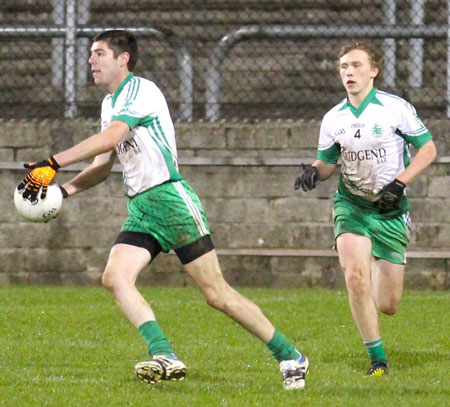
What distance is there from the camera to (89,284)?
12.0m

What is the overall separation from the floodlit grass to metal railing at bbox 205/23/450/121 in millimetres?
2253

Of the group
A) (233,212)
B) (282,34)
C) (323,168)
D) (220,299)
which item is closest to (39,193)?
(220,299)

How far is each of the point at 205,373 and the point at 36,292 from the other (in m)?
4.72

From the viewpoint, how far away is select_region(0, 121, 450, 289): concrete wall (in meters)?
11.8

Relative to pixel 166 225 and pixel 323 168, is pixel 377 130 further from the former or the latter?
pixel 166 225

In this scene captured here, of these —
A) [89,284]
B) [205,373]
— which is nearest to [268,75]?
[89,284]

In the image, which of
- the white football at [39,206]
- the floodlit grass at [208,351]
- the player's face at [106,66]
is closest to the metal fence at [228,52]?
the floodlit grass at [208,351]

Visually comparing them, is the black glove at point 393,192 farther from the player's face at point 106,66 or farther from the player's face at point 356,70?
the player's face at point 106,66

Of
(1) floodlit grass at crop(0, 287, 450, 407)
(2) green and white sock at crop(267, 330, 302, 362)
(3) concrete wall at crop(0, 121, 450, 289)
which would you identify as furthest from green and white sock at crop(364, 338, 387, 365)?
(3) concrete wall at crop(0, 121, 450, 289)

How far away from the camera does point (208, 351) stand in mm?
7957

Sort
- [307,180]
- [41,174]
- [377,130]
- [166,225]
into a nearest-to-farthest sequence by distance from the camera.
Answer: [41,174] < [166,225] < [307,180] < [377,130]

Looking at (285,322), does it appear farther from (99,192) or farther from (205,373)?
(99,192)

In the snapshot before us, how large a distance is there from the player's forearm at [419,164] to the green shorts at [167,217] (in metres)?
1.34

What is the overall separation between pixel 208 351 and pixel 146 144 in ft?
6.52
